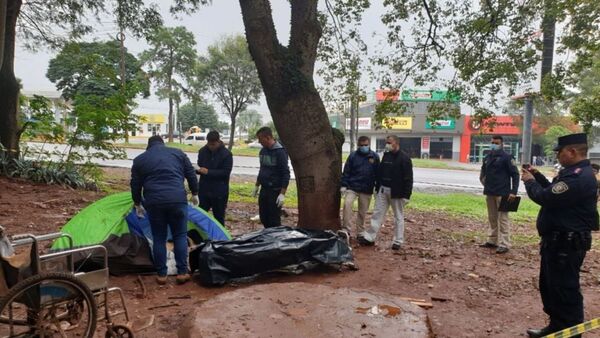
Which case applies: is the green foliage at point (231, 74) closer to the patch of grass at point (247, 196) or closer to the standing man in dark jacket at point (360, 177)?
the patch of grass at point (247, 196)

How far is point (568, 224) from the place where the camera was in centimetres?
378

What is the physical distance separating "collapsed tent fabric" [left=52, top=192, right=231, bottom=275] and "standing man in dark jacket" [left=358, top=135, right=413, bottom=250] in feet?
7.98

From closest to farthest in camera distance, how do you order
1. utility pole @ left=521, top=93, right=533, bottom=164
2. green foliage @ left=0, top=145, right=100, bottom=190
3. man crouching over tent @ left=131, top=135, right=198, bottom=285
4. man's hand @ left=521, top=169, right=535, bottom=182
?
1. man's hand @ left=521, top=169, right=535, bottom=182
2. man crouching over tent @ left=131, top=135, right=198, bottom=285
3. utility pole @ left=521, top=93, right=533, bottom=164
4. green foliage @ left=0, top=145, right=100, bottom=190

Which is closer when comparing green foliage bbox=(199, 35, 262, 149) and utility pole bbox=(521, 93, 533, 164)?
utility pole bbox=(521, 93, 533, 164)

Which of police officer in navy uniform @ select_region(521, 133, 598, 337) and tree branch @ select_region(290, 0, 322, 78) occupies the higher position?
tree branch @ select_region(290, 0, 322, 78)

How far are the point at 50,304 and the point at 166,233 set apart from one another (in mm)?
1893

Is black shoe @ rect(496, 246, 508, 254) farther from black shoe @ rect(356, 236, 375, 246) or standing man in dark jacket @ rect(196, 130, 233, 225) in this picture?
standing man in dark jacket @ rect(196, 130, 233, 225)

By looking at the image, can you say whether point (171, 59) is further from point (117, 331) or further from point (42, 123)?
point (117, 331)

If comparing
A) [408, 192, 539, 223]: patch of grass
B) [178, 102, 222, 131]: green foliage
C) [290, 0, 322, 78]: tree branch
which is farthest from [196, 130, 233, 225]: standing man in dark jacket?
[178, 102, 222, 131]: green foliage

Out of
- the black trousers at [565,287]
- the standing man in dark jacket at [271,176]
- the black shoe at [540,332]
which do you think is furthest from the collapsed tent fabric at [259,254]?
the black trousers at [565,287]

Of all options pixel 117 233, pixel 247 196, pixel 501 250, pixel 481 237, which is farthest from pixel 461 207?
pixel 117 233

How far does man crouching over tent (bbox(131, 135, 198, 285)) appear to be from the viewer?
15.9 ft

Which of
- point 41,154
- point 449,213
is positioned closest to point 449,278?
point 449,213

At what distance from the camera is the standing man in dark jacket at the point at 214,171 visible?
654cm
